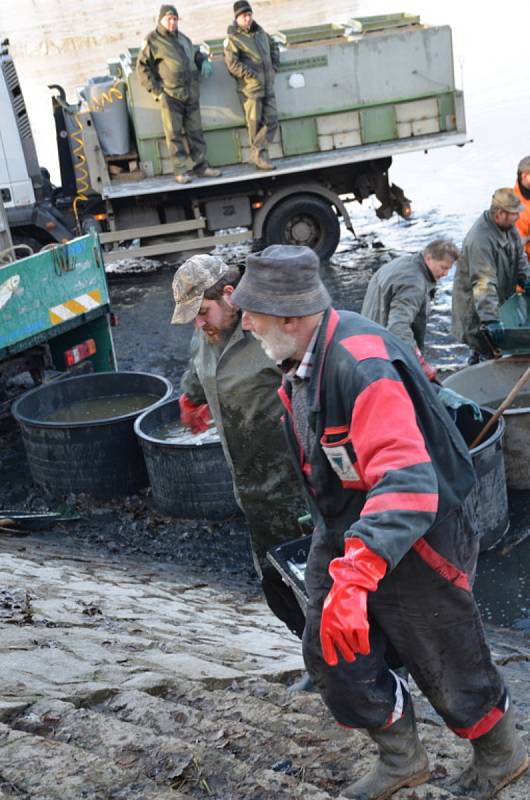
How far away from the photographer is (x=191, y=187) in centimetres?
1251

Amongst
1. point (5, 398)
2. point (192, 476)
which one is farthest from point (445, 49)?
point (192, 476)

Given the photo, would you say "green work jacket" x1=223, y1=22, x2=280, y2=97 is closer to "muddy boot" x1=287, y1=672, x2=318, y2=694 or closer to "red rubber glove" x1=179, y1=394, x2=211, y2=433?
"red rubber glove" x1=179, y1=394, x2=211, y2=433

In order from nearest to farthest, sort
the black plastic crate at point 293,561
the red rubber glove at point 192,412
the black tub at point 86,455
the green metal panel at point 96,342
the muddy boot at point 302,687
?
the muddy boot at point 302,687
the black plastic crate at point 293,561
the red rubber glove at point 192,412
the black tub at point 86,455
the green metal panel at point 96,342

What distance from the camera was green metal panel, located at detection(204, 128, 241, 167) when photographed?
12.6 meters

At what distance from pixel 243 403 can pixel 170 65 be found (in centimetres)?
813

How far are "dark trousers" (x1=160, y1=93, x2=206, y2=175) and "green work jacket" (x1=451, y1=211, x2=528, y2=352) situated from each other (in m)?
5.11

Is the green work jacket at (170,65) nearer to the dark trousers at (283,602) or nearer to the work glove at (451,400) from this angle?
the work glove at (451,400)

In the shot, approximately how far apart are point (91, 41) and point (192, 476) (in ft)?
98.9

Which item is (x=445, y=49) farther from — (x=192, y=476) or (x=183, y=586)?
(x=183, y=586)

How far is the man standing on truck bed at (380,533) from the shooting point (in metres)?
2.74

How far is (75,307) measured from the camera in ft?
28.9

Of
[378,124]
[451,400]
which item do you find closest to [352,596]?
[451,400]

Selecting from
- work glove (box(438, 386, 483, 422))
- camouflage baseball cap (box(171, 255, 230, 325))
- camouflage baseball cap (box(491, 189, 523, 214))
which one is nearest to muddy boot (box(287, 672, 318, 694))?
camouflage baseball cap (box(171, 255, 230, 325))

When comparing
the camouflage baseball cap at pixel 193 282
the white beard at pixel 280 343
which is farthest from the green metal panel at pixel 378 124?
the white beard at pixel 280 343
